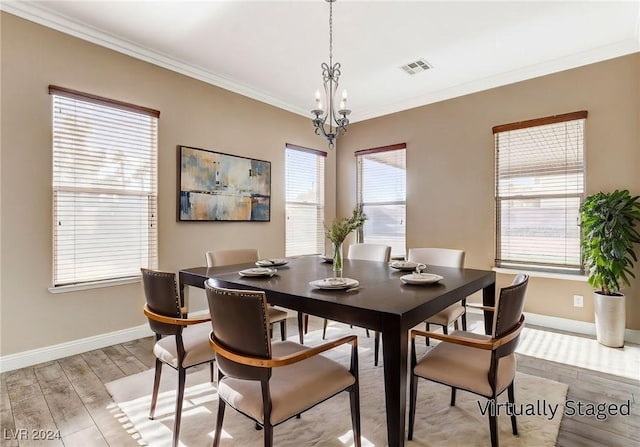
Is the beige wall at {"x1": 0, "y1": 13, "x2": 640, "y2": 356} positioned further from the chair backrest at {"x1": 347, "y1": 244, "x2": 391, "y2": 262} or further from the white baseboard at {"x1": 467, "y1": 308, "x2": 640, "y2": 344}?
the chair backrest at {"x1": 347, "y1": 244, "x2": 391, "y2": 262}

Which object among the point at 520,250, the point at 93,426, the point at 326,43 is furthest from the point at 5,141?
the point at 520,250

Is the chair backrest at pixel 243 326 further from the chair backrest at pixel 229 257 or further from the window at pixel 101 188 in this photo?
the window at pixel 101 188

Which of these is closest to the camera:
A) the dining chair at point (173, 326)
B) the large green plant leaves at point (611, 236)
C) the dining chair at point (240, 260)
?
the dining chair at point (173, 326)

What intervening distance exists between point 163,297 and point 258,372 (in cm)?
81

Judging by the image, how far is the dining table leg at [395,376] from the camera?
1381mm

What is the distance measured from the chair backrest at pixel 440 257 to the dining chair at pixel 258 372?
1703 millimetres

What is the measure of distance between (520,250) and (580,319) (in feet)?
3.00

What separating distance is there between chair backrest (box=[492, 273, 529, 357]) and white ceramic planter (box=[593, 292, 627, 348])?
224 centimetres

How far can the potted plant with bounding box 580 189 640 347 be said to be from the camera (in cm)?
303

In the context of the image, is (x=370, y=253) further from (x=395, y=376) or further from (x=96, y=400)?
(x=96, y=400)

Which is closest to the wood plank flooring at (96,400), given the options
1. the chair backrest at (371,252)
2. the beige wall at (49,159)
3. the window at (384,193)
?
the beige wall at (49,159)

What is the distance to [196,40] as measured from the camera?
321 cm

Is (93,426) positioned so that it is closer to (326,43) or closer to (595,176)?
(326,43)

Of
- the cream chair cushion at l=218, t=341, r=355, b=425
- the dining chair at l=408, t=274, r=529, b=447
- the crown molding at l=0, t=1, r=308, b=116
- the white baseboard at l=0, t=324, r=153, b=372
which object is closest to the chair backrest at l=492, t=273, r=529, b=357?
the dining chair at l=408, t=274, r=529, b=447
